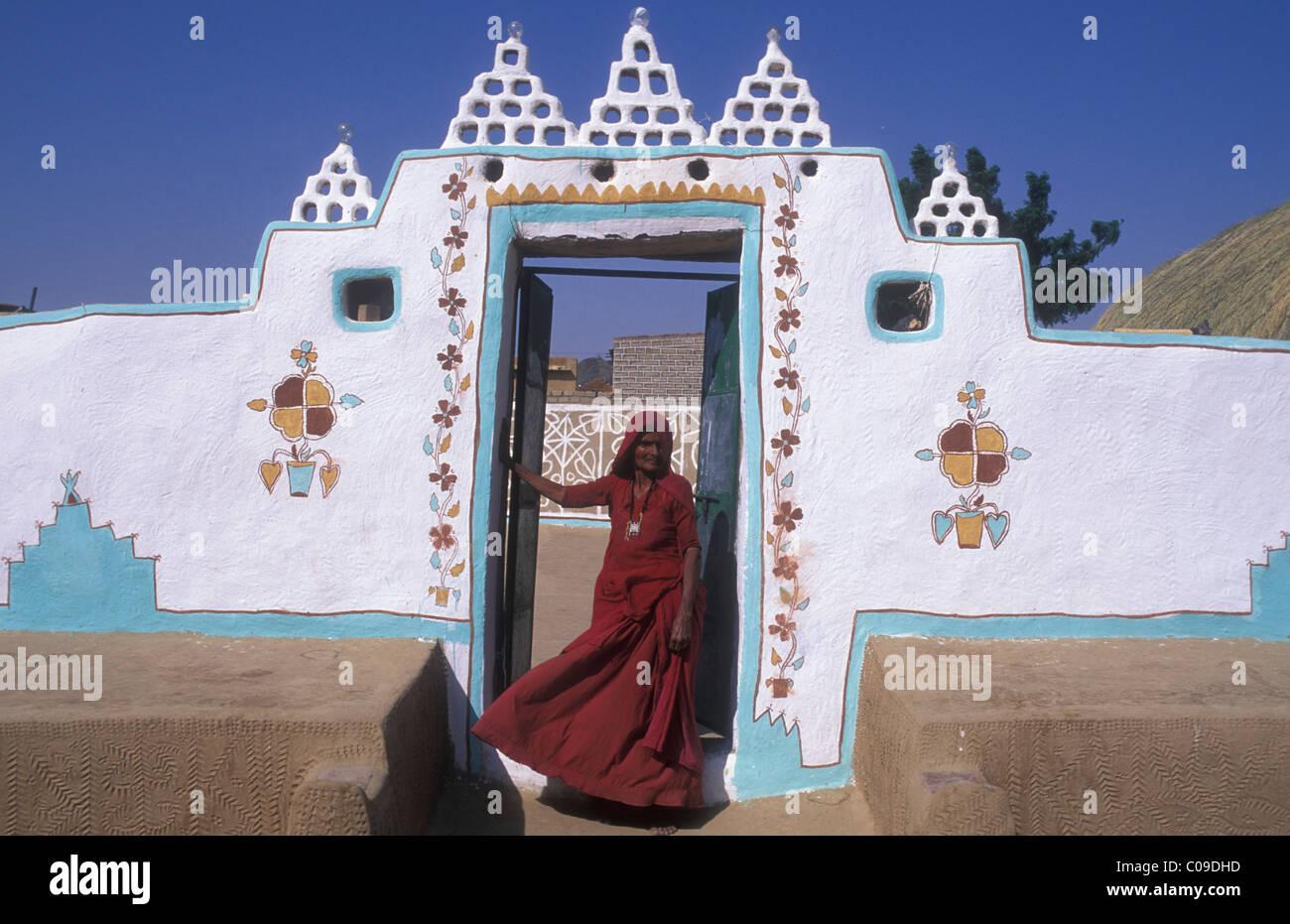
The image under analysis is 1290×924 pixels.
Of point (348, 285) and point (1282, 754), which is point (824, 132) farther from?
point (1282, 754)

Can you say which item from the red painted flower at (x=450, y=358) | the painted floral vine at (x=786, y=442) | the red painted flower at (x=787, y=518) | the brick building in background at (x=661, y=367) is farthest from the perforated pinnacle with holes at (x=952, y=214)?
the brick building in background at (x=661, y=367)

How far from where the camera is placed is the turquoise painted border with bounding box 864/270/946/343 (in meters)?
4.23

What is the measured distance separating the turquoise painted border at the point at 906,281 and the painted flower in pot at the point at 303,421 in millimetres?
2270

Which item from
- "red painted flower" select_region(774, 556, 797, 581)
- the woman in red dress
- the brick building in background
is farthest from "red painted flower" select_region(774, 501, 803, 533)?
the brick building in background

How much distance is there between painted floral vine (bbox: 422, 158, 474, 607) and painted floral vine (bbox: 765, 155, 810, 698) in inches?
53.2

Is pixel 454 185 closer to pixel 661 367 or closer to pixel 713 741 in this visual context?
pixel 713 741

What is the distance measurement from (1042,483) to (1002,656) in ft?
2.55

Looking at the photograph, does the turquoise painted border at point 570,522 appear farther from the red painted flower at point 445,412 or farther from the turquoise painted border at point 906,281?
the turquoise painted border at point 906,281

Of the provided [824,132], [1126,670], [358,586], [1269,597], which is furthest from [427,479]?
[1269,597]

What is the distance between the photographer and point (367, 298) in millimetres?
5332

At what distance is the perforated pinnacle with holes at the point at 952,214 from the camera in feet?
14.1

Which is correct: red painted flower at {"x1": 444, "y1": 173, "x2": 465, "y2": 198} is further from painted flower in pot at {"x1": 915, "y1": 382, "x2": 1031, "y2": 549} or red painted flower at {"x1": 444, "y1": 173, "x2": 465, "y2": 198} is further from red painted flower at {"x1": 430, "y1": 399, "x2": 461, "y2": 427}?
painted flower in pot at {"x1": 915, "y1": 382, "x2": 1031, "y2": 549}
